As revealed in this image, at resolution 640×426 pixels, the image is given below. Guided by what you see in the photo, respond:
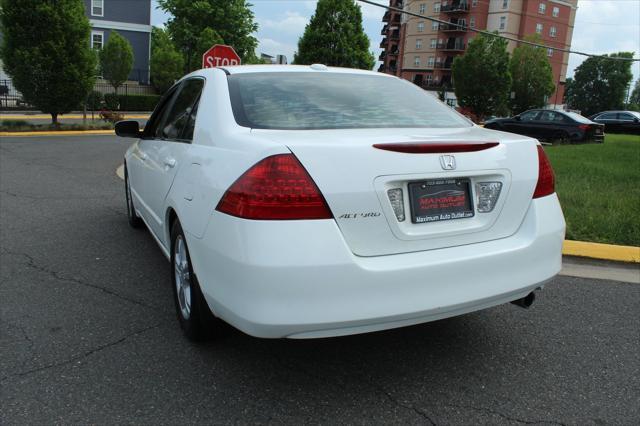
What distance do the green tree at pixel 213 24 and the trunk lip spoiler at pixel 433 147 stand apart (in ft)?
125

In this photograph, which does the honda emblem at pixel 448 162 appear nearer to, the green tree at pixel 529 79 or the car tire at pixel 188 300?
the car tire at pixel 188 300

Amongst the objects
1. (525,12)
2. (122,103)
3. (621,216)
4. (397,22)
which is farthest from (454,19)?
(621,216)

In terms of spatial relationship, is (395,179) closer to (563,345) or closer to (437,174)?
(437,174)

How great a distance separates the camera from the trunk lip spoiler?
7.92 feet

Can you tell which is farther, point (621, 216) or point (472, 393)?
point (621, 216)

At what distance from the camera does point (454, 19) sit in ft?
247

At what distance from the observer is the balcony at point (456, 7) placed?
2906 inches

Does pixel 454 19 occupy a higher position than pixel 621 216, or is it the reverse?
pixel 454 19

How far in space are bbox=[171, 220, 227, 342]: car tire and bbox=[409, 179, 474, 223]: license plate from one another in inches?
46.3

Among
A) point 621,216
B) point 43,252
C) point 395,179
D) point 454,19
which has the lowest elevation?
point 43,252

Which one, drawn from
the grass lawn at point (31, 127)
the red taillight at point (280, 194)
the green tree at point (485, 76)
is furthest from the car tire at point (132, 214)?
the green tree at point (485, 76)

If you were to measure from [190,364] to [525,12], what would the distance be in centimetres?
7821

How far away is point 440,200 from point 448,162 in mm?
178

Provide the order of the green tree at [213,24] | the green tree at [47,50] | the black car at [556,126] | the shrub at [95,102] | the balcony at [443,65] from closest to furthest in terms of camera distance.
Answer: the green tree at [47,50], the black car at [556,126], the shrub at [95,102], the green tree at [213,24], the balcony at [443,65]
